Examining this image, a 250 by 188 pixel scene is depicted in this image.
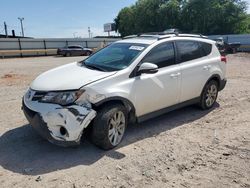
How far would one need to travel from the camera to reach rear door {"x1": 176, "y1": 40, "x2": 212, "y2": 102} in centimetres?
571

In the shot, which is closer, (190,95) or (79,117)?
(79,117)

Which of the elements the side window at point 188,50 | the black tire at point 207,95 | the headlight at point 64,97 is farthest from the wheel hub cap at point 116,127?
the black tire at point 207,95

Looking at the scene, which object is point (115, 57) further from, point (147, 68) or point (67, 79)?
point (67, 79)

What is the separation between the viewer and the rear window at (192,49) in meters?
5.75

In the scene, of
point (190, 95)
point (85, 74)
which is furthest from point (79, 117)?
point (190, 95)

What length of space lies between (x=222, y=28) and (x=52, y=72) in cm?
5132

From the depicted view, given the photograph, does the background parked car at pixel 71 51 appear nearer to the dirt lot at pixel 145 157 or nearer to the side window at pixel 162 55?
the dirt lot at pixel 145 157

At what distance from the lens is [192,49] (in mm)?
6086

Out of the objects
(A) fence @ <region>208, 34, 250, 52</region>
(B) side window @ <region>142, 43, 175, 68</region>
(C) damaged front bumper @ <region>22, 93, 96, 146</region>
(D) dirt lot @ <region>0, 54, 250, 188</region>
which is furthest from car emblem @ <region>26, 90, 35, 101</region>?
(A) fence @ <region>208, 34, 250, 52</region>

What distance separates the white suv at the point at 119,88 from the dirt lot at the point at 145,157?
327 mm

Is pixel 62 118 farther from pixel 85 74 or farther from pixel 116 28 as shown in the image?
pixel 116 28

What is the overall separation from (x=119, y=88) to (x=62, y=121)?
1.04 meters

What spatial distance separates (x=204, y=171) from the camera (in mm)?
3842

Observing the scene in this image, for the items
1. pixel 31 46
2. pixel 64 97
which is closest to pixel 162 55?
pixel 64 97
